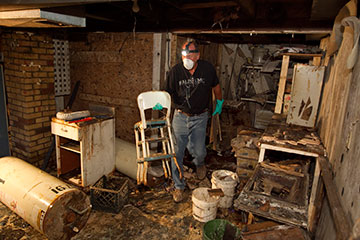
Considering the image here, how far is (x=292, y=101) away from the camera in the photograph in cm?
363

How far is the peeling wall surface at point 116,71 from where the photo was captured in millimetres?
4617

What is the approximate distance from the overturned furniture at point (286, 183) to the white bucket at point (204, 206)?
58 cm

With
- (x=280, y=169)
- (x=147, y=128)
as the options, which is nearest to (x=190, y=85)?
(x=147, y=128)

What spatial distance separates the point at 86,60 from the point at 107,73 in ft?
2.10

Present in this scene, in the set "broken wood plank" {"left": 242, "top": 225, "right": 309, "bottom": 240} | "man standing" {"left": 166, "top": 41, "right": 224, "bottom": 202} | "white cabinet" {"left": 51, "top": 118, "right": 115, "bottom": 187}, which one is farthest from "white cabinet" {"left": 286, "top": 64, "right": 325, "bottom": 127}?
"white cabinet" {"left": 51, "top": 118, "right": 115, "bottom": 187}

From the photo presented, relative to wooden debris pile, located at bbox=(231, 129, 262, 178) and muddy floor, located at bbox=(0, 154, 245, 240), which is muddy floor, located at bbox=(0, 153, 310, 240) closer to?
muddy floor, located at bbox=(0, 154, 245, 240)

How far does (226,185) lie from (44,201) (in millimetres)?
2169

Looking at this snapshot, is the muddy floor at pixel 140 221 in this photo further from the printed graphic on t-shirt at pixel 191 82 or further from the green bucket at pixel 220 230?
the printed graphic on t-shirt at pixel 191 82

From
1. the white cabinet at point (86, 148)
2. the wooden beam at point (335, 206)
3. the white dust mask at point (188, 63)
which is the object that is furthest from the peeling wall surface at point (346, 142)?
the white cabinet at point (86, 148)

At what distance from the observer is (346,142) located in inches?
73.7

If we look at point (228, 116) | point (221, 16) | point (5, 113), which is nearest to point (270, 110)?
point (228, 116)

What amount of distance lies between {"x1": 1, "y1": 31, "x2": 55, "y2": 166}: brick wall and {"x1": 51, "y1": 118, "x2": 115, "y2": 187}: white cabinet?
0.69 meters

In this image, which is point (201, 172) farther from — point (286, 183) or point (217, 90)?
point (286, 183)

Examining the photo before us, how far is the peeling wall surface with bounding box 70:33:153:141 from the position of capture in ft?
15.1
